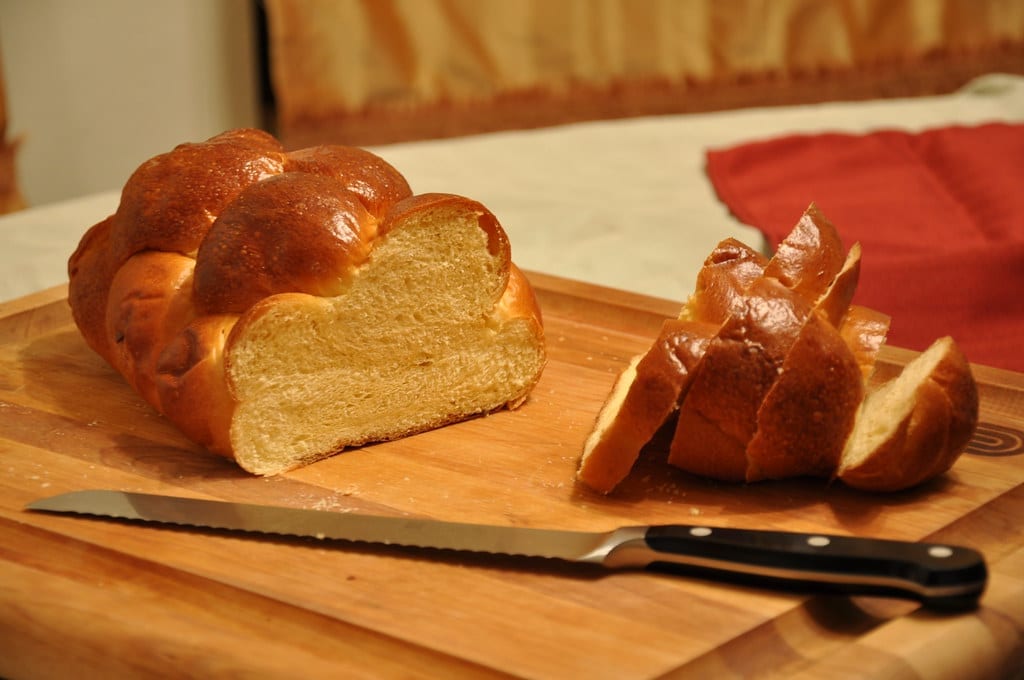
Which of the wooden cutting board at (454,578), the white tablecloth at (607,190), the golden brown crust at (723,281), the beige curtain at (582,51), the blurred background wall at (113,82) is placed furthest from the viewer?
the beige curtain at (582,51)

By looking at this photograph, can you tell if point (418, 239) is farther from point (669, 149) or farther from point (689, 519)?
point (669, 149)

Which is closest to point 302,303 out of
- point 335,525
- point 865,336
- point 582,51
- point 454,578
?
point 335,525

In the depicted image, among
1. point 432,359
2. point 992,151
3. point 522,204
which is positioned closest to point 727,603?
point 432,359

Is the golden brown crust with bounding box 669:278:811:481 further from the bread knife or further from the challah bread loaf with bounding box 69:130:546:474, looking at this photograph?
the challah bread loaf with bounding box 69:130:546:474

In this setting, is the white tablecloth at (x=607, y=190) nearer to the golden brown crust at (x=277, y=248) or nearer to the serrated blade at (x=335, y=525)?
the golden brown crust at (x=277, y=248)

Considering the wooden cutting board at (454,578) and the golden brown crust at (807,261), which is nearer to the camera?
the wooden cutting board at (454,578)

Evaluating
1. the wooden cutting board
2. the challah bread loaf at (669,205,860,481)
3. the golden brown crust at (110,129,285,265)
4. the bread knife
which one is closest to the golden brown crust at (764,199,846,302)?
the challah bread loaf at (669,205,860,481)

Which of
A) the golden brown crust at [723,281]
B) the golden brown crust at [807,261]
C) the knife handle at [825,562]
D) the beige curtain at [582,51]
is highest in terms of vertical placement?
the golden brown crust at [807,261]

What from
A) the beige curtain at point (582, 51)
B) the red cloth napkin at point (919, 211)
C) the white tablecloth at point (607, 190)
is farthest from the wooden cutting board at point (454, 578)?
the beige curtain at point (582, 51)
